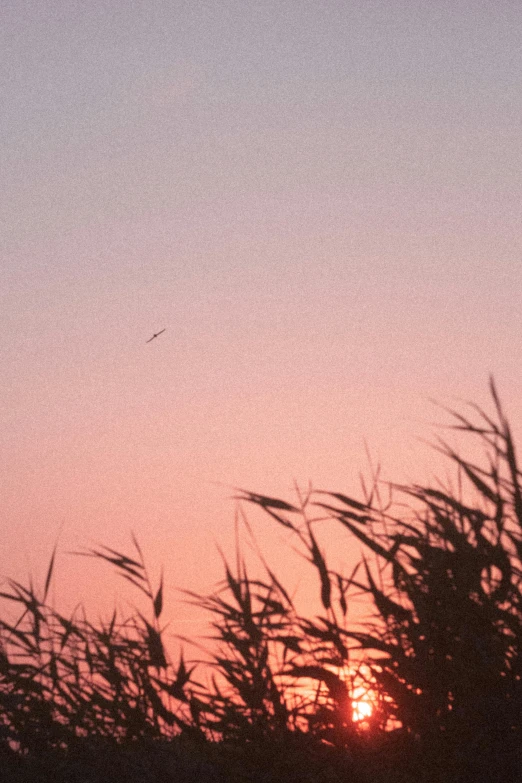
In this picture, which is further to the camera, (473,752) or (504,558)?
(504,558)

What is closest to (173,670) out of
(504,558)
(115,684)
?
(115,684)

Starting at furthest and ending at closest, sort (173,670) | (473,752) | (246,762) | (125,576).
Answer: (125,576)
(173,670)
(246,762)
(473,752)

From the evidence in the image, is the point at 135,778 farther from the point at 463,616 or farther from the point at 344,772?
the point at 463,616

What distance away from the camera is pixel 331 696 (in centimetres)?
409

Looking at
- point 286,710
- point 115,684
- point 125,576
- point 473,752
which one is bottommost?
point 473,752

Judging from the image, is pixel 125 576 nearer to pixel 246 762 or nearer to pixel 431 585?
pixel 246 762

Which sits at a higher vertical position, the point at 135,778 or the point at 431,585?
the point at 431,585

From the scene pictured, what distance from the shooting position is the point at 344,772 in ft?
12.3

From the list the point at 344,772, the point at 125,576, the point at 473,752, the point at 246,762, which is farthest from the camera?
the point at 125,576

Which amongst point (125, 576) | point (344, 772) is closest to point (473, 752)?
point (344, 772)

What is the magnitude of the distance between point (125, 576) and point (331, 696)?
1.56 m

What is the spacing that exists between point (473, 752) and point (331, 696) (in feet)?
2.40

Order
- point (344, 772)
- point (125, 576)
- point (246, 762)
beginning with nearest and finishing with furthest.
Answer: point (344, 772) < point (246, 762) < point (125, 576)

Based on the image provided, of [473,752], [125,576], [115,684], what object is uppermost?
[125,576]
